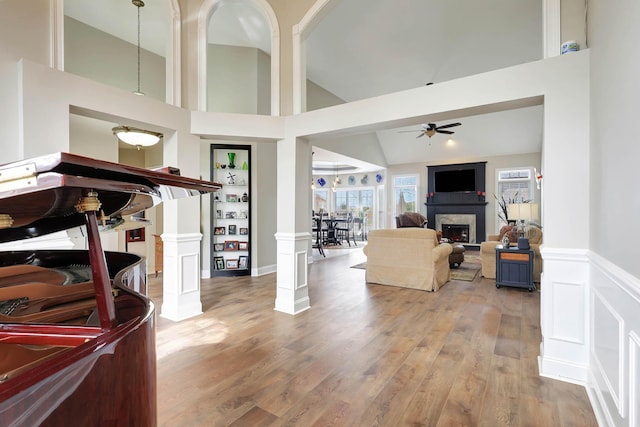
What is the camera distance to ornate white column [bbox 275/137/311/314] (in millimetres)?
3676

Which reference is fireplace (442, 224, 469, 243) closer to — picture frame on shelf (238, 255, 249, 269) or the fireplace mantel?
the fireplace mantel

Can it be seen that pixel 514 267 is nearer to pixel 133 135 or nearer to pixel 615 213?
pixel 615 213

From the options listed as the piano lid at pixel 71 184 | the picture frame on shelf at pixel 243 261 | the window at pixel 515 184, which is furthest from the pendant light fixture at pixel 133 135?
the window at pixel 515 184

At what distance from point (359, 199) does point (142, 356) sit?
12.4m

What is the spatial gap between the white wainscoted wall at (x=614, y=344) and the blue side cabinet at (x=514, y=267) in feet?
8.77

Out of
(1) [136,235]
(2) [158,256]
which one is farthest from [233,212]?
(1) [136,235]

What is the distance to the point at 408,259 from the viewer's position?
4.76 m

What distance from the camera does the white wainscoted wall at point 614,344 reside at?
127cm

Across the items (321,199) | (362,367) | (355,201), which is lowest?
(362,367)

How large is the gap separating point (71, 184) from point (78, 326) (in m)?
0.63

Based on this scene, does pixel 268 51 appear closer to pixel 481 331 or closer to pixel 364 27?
pixel 364 27

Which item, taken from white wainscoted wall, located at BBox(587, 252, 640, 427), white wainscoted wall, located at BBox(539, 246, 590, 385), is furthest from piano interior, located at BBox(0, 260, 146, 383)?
white wainscoted wall, located at BBox(539, 246, 590, 385)

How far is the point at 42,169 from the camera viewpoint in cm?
59

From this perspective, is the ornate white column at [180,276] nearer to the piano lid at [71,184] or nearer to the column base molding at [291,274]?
the column base molding at [291,274]
